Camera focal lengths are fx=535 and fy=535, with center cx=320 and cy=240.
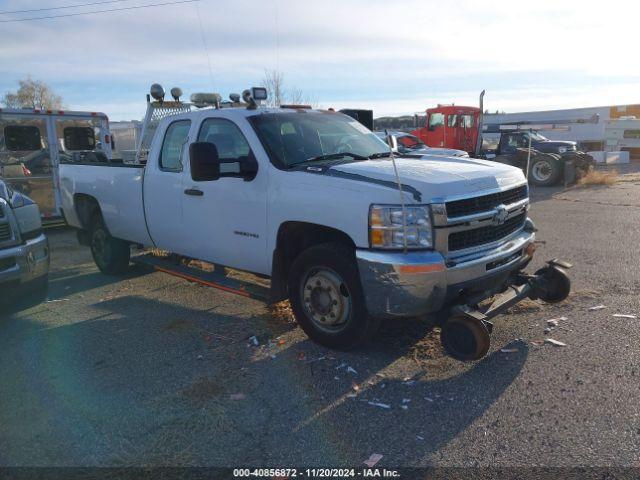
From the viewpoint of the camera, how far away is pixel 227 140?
5172 millimetres

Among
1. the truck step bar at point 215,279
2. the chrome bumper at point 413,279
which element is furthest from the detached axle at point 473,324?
the truck step bar at point 215,279

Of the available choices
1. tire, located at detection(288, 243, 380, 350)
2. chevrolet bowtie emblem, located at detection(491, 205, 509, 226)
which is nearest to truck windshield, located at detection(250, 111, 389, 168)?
tire, located at detection(288, 243, 380, 350)

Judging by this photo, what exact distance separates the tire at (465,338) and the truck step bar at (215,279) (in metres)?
1.61

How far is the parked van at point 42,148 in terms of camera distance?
34.8 ft

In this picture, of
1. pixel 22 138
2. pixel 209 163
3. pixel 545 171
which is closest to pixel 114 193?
pixel 209 163

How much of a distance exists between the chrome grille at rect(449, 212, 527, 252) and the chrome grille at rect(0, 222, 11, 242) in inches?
157

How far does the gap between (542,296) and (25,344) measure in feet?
15.6

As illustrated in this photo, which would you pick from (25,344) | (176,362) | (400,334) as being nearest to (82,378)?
(176,362)

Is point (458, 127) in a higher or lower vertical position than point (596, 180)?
higher

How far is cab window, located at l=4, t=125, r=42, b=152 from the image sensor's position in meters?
10.6

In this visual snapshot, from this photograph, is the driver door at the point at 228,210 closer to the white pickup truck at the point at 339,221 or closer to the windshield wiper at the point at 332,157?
the white pickup truck at the point at 339,221

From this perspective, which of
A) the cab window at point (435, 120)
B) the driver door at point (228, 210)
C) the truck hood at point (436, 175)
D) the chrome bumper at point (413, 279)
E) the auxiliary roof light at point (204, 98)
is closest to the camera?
the chrome bumper at point (413, 279)

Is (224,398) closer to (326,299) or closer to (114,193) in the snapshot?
(326,299)

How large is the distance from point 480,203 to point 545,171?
14.9 metres
